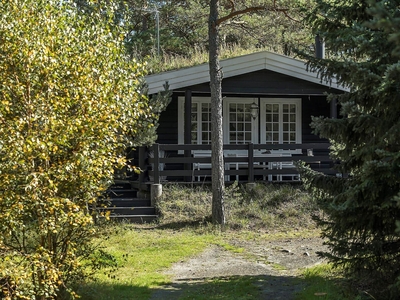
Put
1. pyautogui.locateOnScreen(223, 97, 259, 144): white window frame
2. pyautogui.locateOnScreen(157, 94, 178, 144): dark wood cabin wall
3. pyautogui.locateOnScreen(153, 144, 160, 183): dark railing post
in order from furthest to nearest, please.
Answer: pyautogui.locateOnScreen(223, 97, 259, 144): white window frame → pyautogui.locateOnScreen(157, 94, 178, 144): dark wood cabin wall → pyautogui.locateOnScreen(153, 144, 160, 183): dark railing post

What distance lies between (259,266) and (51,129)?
4.72 metres

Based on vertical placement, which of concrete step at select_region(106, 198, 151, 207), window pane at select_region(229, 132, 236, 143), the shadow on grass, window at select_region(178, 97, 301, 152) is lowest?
the shadow on grass

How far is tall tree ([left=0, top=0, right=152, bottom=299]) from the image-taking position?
5.11 m

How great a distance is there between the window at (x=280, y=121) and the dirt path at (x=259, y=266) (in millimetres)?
6392

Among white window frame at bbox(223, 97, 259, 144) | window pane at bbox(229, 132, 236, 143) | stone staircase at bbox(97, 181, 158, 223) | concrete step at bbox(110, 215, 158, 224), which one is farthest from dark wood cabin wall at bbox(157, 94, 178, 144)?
concrete step at bbox(110, 215, 158, 224)

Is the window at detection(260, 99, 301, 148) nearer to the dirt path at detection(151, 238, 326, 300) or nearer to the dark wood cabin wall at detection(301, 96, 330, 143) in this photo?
the dark wood cabin wall at detection(301, 96, 330, 143)

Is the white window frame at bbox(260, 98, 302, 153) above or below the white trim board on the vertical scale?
below

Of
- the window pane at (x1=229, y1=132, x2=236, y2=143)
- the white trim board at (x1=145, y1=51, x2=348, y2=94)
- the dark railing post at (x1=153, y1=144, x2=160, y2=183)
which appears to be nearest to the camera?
the dark railing post at (x1=153, y1=144, x2=160, y2=183)

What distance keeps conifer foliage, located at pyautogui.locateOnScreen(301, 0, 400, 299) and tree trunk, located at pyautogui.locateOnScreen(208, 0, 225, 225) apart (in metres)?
5.10

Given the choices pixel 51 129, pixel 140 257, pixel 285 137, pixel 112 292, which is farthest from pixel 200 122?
pixel 51 129

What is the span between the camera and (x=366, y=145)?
215 inches

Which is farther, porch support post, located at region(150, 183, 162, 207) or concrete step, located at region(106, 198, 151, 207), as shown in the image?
concrete step, located at region(106, 198, 151, 207)

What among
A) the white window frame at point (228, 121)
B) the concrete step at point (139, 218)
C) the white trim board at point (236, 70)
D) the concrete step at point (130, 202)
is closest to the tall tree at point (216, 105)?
the concrete step at point (139, 218)

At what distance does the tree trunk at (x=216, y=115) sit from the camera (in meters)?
11.5
